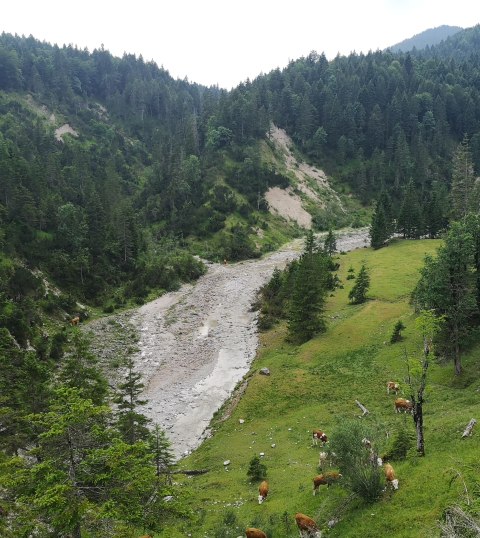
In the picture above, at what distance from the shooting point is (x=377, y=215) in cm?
10762

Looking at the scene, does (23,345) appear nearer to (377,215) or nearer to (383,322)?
(383,322)

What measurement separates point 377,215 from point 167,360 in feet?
232

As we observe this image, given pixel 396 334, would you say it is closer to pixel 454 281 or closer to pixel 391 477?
pixel 454 281

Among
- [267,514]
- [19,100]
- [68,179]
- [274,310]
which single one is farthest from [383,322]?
[19,100]

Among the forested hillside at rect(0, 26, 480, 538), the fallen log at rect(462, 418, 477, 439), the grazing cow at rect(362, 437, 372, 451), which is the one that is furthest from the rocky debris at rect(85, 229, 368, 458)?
the fallen log at rect(462, 418, 477, 439)

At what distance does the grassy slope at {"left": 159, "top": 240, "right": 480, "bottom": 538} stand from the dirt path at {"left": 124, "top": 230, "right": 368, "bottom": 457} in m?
3.50

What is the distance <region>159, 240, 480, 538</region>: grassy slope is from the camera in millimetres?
19000

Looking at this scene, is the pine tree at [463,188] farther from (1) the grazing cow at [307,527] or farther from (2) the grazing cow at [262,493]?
(1) the grazing cow at [307,527]

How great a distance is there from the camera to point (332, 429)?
27.2 metres

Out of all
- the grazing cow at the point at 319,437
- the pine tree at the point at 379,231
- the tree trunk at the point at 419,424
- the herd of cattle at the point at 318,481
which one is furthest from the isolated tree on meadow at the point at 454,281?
the pine tree at the point at 379,231

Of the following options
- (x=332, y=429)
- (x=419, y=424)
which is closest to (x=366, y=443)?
(x=419, y=424)

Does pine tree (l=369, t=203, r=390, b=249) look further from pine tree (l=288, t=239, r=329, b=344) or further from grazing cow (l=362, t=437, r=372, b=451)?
→ grazing cow (l=362, t=437, r=372, b=451)

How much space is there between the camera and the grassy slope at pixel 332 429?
62.3ft

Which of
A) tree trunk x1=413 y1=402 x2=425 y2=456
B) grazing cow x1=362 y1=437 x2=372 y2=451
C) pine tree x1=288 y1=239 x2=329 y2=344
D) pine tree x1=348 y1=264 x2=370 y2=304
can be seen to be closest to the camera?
tree trunk x1=413 y1=402 x2=425 y2=456
